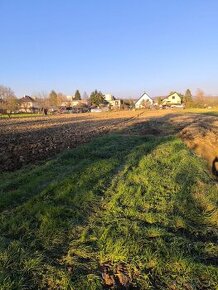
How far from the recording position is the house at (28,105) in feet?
414

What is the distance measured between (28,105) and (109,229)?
13521 centimetres

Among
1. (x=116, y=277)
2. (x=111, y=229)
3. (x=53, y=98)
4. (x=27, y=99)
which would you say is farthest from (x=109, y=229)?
(x=53, y=98)

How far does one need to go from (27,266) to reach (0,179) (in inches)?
282

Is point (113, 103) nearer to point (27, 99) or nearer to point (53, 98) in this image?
point (53, 98)

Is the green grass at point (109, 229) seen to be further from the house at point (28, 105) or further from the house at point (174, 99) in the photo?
the house at point (174, 99)

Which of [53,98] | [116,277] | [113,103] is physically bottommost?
[113,103]

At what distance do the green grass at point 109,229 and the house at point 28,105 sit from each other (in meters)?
114

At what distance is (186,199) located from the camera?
28.7 feet

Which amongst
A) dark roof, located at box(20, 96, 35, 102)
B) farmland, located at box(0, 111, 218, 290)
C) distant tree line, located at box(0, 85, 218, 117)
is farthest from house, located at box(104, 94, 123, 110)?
farmland, located at box(0, 111, 218, 290)

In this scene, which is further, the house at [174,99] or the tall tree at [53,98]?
the tall tree at [53,98]

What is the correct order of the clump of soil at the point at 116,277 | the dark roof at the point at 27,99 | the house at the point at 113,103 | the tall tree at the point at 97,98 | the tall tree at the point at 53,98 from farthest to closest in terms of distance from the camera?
the tall tree at the point at 53,98 → the dark roof at the point at 27,99 → the tall tree at the point at 97,98 → the house at the point at 113,103 → the clump of soil at the point at 116,277

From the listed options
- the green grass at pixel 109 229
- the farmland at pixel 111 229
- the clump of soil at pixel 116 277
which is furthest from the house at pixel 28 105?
the clump of soil at pixel 116 277

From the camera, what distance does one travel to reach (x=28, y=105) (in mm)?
137000

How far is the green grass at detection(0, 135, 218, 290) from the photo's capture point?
4848mm
